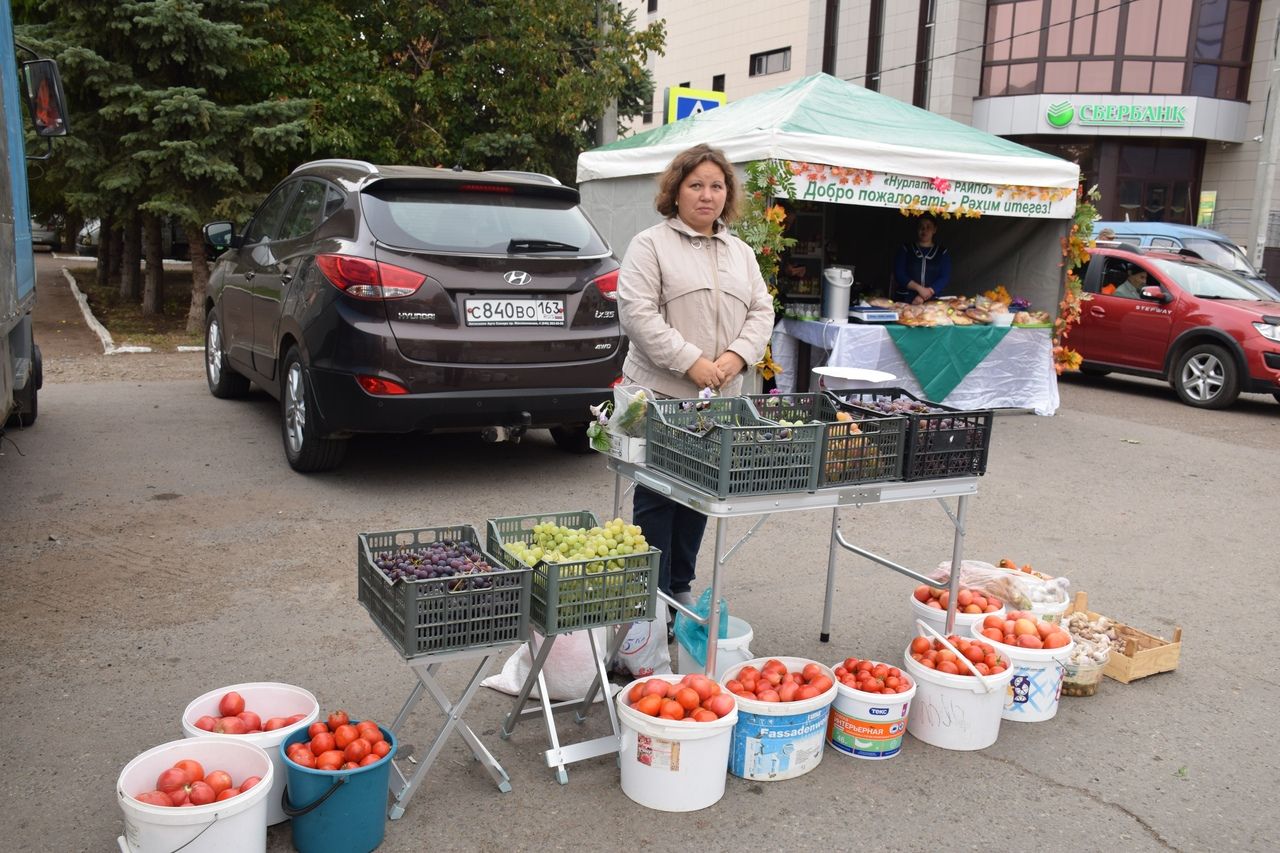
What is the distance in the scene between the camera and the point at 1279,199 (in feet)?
92.6

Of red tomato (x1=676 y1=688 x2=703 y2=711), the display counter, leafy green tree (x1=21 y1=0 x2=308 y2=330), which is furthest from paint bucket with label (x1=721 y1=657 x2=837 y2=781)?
leafy green tree (x1=21 y1=0 x2=308 y2=330)

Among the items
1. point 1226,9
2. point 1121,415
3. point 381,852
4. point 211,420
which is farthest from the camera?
point 1226,9

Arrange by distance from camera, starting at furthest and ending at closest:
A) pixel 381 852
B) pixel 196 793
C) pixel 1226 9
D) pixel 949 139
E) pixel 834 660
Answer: pixel 1226 9 < pixel 949 139 < pixel 834 660 < pixel 381 852 < pixel 196 793

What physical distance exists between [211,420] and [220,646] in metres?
4.74

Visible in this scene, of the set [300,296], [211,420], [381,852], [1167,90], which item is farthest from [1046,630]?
[1167,90]

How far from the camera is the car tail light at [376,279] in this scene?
5.88m

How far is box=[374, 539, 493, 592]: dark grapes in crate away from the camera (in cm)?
297

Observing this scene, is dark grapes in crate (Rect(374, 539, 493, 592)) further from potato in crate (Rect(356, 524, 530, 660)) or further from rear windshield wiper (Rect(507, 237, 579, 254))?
rear windshield wiper (Rect(507, 237, 579, 254))

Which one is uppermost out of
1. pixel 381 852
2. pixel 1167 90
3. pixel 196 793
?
pixel 1167 90

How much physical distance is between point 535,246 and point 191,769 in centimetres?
414

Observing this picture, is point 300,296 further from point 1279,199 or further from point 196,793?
point 1279,199

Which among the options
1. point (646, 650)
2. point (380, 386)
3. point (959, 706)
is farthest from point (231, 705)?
point (380, 386)

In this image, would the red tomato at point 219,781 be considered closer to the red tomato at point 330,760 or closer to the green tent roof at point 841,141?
the red tomato at point 330,760

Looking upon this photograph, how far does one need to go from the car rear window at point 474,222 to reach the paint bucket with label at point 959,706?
3.65 metres
